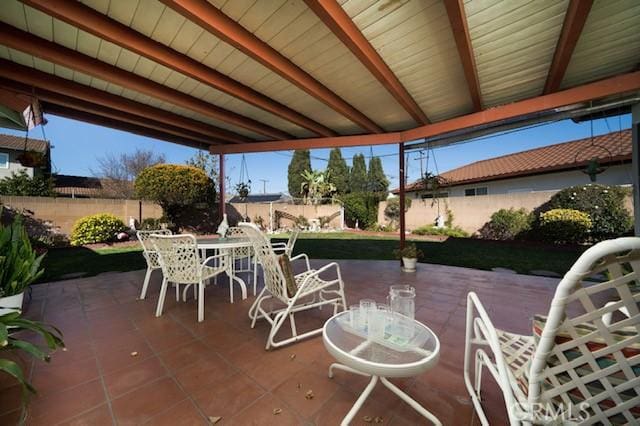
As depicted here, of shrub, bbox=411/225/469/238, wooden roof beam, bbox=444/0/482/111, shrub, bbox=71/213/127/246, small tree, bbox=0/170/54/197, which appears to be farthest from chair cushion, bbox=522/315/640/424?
small tree, bbox=0/170/54/197

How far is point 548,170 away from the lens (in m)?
9.66

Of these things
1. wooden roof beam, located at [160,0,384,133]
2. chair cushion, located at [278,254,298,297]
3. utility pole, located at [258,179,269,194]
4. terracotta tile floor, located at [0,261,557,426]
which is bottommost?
terracotta tile floor, located at [0,261,557,426]

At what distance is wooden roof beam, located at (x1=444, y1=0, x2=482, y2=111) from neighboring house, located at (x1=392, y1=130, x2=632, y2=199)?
4621 mm

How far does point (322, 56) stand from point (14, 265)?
3529 millimetres

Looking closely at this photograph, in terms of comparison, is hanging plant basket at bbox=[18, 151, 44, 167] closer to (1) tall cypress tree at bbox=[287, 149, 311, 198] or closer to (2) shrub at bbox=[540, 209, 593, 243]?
(2) shrub at bbox=[540, 209, 593, 243]

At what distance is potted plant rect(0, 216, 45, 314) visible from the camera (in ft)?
7.46

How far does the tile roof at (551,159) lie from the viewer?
27.8ft

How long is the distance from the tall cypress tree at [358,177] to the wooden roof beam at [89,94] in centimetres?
2061

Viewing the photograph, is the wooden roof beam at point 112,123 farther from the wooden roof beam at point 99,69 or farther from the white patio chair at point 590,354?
the white patio chair at point 590,354

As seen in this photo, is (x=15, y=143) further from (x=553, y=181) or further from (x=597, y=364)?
(x=553, y=181)

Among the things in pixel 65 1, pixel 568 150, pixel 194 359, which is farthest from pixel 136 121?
pixel 568 150

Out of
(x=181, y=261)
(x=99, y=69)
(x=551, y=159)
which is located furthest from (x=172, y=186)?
(x=551, y=159)

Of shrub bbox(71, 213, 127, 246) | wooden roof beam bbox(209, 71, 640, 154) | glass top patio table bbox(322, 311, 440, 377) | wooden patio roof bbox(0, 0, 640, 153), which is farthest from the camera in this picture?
shrub bbox(71, 213, 127, 246)

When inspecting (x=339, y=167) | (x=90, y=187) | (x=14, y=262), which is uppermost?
(x=339, y=167)
